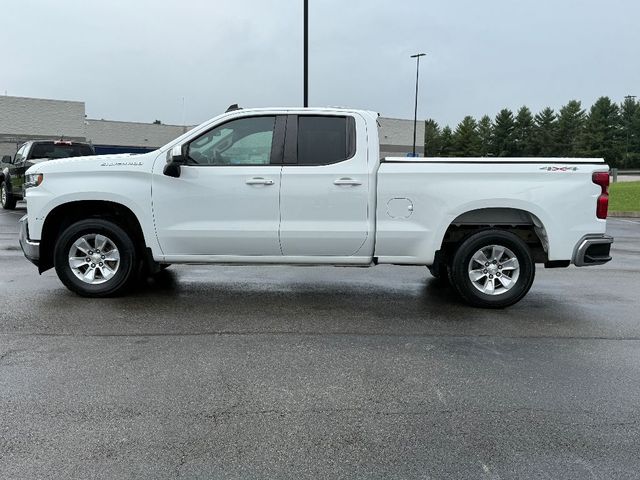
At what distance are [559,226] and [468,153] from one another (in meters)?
98.9

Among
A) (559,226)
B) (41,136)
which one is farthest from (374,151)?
(41,136)

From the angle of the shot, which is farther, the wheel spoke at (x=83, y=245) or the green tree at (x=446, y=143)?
the green tree at (x=446, y=143)

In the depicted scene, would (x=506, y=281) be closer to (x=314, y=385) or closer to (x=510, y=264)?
(x=510, y=264)

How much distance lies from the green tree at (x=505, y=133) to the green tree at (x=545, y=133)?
4.14 meters

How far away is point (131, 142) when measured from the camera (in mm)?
59812

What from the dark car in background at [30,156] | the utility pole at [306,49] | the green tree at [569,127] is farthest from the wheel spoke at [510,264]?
the green tree at [569,127]

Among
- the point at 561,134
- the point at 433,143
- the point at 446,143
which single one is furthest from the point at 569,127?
the point at 433,143

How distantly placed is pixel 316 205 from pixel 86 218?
262 centimetres

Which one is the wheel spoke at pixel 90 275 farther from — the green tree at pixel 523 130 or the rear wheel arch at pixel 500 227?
the green tree at pixel 523 130

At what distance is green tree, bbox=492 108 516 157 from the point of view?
102 m

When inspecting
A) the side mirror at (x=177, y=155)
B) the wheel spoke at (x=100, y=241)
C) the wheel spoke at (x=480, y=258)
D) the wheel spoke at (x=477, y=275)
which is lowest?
the wheel spoke at (x=477, y=275)

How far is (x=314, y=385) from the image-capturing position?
4.03 meters

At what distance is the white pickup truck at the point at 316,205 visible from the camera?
5988 mm

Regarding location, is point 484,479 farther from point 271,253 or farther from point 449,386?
point 271,253
